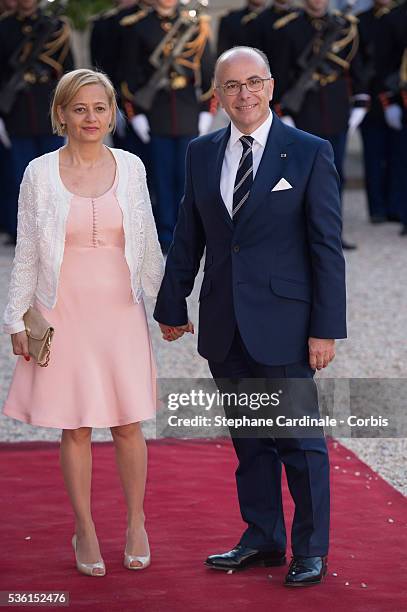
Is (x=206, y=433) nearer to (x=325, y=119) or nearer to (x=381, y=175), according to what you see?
(x=325, y=119)

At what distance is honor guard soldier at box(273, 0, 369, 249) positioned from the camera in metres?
9.67

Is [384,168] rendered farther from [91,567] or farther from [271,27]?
[91,567]

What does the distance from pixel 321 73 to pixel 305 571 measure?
6282 mm

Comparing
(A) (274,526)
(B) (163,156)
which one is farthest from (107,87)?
(B) (163,156)

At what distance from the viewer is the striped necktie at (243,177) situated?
3883 millimetres

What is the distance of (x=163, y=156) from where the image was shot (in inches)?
378

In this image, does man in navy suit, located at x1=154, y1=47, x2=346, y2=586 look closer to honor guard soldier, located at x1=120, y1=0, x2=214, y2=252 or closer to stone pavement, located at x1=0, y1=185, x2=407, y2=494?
stone pavement, located at x1=0, y1=185, x2=407, y2=494

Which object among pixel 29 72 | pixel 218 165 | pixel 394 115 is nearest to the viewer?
pixel 218 165

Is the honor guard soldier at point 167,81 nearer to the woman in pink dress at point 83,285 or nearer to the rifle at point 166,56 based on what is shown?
the rifle at point 166,56

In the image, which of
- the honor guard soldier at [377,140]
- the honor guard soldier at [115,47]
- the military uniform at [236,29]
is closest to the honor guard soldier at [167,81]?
the honor guard soldier at [115,47]

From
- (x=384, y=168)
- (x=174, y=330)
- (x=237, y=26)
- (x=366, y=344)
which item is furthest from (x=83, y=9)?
(x=174, y=330)

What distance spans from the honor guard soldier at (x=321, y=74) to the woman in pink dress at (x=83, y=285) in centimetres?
576

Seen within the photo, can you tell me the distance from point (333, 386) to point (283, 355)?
104 inches

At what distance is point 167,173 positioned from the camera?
9.62m
